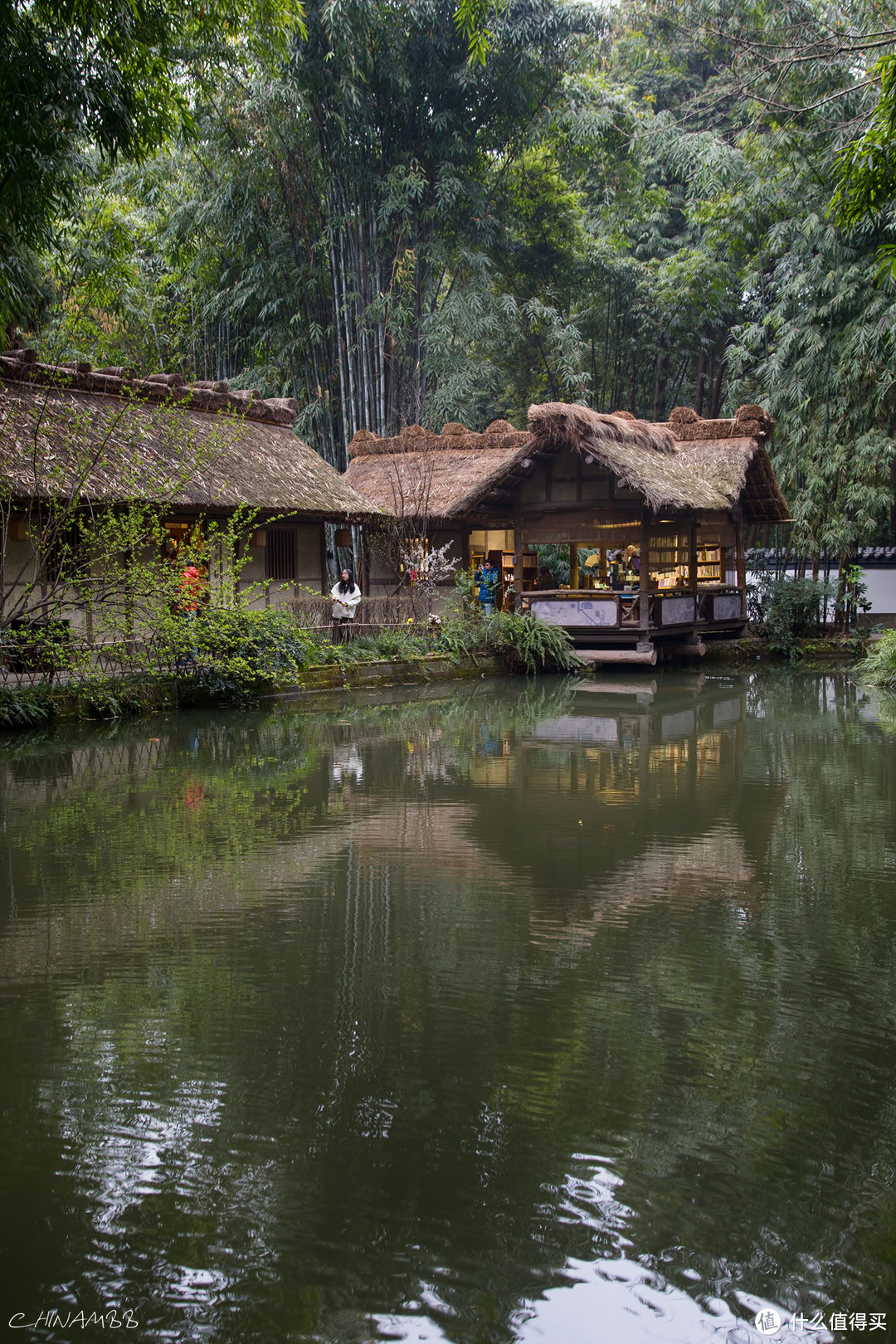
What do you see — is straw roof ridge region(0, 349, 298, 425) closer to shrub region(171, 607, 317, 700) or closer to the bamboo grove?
the bamboo grove

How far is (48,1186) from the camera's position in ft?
9.98

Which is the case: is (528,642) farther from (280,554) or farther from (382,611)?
(280,554)

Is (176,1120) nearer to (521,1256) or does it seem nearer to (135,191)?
(521,1256)

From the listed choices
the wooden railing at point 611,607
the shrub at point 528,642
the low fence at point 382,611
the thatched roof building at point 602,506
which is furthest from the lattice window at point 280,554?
the wooden railing at point 611,607

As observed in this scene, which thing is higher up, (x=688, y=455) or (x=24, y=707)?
(x=688, y=455)

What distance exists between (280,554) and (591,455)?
5341 millimetres

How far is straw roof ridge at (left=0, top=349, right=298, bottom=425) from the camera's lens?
14.7 metres

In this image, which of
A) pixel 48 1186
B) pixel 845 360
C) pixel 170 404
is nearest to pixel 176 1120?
pixel 48 1186

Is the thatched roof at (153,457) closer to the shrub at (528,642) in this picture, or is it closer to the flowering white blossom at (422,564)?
the flowering white blossom at (422,564)

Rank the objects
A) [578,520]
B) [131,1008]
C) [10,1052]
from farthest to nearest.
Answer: [578,520]
[131,1008]
[10,1052]

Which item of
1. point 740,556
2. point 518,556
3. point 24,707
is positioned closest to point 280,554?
point 518,556

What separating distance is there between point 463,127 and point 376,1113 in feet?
76.3

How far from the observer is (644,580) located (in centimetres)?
1962

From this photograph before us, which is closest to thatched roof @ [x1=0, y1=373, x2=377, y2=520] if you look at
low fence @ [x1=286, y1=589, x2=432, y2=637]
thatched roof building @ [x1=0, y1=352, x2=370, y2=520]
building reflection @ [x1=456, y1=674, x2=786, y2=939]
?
thatched roof building @ [x1=0, y1=352, x2=370, y2=520]
